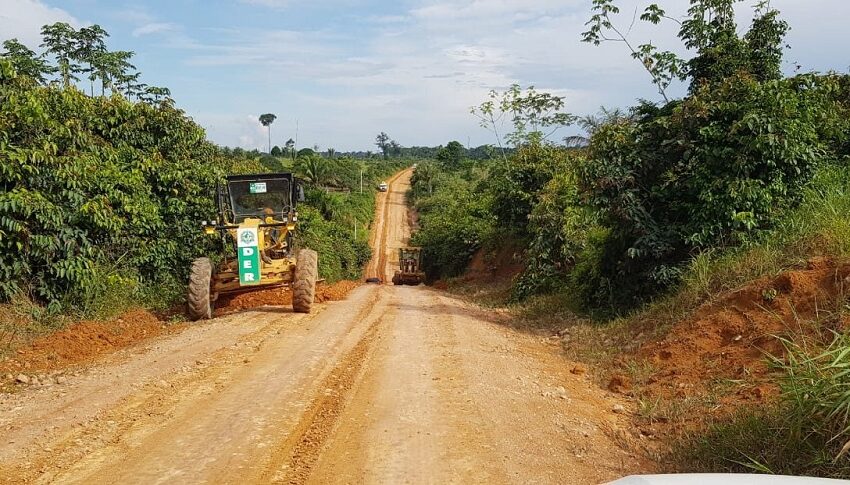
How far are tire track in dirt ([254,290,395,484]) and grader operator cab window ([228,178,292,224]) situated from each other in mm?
6095

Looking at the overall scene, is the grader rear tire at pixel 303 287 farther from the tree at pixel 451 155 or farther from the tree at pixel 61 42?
the tree at pixel 451 155

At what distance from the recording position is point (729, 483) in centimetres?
241

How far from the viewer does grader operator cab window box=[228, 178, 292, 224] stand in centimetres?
1349

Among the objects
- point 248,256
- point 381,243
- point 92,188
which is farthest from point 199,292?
point 381,243

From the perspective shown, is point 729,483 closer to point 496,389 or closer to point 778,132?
point 496,389

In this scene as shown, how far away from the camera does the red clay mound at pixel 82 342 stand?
26.4 feet

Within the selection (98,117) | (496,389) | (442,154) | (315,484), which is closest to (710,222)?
(496,389)

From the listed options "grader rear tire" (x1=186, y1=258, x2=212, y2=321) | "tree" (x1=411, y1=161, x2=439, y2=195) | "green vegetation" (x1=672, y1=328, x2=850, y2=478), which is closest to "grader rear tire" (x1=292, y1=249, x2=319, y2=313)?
"grader rear tire" (x1=186, y1=258, x2=212, y2=321)

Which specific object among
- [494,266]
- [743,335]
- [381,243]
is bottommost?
[381,243]

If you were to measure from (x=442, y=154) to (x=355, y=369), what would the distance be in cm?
8617

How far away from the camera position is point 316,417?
5770mm

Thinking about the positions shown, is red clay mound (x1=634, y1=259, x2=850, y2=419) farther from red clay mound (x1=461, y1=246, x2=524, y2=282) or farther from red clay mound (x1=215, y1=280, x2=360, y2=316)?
red clay mound (x1=461, y1=246, x2=524, y2=282)

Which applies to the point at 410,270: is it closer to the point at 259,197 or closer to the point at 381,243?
the point at 381,243

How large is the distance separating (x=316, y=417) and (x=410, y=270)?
33.9 m
